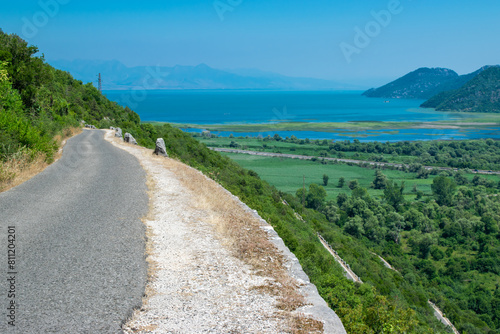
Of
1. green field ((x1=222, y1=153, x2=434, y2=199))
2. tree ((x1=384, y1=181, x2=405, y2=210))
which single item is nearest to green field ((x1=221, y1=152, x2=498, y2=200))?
green field ((x1=222, y1=153, x2=434, y2=199))

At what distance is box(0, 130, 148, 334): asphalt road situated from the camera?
4.90 metres

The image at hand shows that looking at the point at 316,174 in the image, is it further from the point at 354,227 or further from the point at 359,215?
the point at 354,227

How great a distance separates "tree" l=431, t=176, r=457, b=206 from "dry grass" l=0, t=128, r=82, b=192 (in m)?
79.2

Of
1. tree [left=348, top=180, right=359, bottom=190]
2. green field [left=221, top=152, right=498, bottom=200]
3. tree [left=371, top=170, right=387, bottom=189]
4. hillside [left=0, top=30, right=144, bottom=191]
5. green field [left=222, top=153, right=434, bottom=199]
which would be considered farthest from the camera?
tree [left=371, top=170, right=387, bottom=189]

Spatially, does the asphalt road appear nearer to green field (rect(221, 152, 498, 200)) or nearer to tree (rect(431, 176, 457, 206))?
green field (rect(221, 152, 498, 200))

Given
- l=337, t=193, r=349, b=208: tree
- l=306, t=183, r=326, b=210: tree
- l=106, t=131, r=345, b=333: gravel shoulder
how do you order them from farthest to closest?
l=337, t=193, r=349, b=208: tree → l=306, t=183, r=326, b=210: tree → l=106, t=131, r=345, b=333: gravel shoulder

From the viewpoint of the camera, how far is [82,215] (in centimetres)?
894

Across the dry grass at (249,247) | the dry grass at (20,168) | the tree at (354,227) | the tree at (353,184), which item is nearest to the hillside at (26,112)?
the dry grass at (20,168)

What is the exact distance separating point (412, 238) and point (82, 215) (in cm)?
6018

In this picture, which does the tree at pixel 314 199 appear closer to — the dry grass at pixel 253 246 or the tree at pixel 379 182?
the tree at pixel 379 182

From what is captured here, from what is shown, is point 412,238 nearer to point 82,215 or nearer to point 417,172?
point 417,172

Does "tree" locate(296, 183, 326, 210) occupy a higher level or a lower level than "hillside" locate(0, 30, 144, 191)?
lower

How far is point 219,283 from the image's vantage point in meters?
6.29

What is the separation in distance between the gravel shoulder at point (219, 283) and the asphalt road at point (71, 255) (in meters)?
0.34
